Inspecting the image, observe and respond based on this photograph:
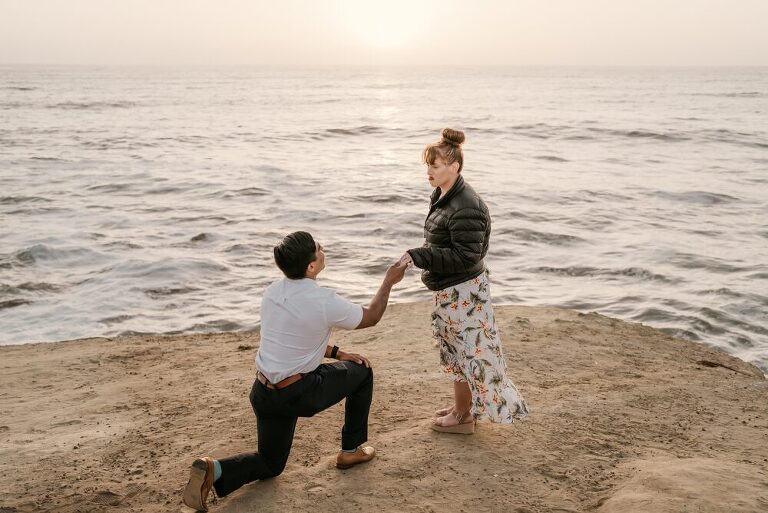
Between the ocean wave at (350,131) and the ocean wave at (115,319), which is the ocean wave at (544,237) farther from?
the ocean wave at (350,131)

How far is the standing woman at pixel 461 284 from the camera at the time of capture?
14.0 feet

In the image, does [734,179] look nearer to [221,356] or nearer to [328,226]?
[328,226]

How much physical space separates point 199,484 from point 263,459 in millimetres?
435

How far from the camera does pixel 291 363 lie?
13.0 ft

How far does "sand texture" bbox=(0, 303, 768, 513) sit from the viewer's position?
162 inches

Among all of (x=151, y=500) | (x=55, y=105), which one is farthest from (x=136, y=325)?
(x=55, y=105)

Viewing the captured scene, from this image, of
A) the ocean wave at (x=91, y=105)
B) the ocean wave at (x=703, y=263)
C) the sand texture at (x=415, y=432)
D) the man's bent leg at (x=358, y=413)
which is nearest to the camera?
the sand texture at (x=415, y=432)

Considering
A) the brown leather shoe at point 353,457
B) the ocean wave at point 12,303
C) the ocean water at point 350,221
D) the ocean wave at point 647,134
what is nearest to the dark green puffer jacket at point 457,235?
the brown leather shoe at point 353,457

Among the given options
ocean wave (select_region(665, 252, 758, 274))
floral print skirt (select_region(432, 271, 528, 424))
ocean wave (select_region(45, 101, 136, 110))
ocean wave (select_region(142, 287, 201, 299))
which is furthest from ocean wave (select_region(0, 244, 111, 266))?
ocean wave (select_region(45, 101, 136, 110))

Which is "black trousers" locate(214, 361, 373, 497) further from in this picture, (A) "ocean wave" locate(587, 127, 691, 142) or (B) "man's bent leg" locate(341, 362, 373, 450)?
(A) "ocean wave" locate(587, 127, 691, 142)

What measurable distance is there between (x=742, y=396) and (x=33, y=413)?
5707 millimetres

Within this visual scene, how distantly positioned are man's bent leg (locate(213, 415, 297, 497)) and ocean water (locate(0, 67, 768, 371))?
491 cm

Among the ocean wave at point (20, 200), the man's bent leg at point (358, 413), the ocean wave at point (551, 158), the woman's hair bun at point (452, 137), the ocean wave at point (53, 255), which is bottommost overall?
the ocean wave at point (53, 255)

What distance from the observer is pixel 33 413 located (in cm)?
565
